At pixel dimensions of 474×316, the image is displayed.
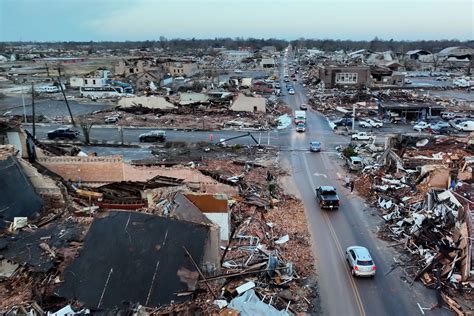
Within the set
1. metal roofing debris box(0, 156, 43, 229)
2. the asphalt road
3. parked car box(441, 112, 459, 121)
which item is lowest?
the asphalt road

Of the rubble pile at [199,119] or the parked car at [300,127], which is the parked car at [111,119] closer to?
the rubble pile at [199,119]

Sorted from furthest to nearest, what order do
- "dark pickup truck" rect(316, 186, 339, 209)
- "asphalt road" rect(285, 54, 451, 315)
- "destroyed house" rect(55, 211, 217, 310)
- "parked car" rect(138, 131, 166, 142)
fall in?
"parked car" rect(138, 131, 166, 142)
"dark pickup truck" rect(316, 186, 339, 209)
"asphalt road" rect(285, 54, 451, 315)
"destroyed house" rect(55, 211, 217, 310)

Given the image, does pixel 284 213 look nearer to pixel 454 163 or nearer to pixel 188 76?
pixel 454 163

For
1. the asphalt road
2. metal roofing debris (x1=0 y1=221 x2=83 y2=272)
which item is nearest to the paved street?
the asphalt road

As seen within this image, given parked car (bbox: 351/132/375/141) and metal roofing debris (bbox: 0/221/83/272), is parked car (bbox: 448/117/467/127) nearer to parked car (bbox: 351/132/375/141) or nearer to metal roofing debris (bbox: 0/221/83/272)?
parked car (bbox: 351/132/375/141)

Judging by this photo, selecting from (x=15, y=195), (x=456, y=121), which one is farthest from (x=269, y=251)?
A: (x=456, y=121)

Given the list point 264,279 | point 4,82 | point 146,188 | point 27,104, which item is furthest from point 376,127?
point 4,82

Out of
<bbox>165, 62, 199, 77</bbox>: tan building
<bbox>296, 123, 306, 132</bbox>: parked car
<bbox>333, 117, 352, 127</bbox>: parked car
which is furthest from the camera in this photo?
<bbox>165, 62, 199, 77</bbox>: tan building
